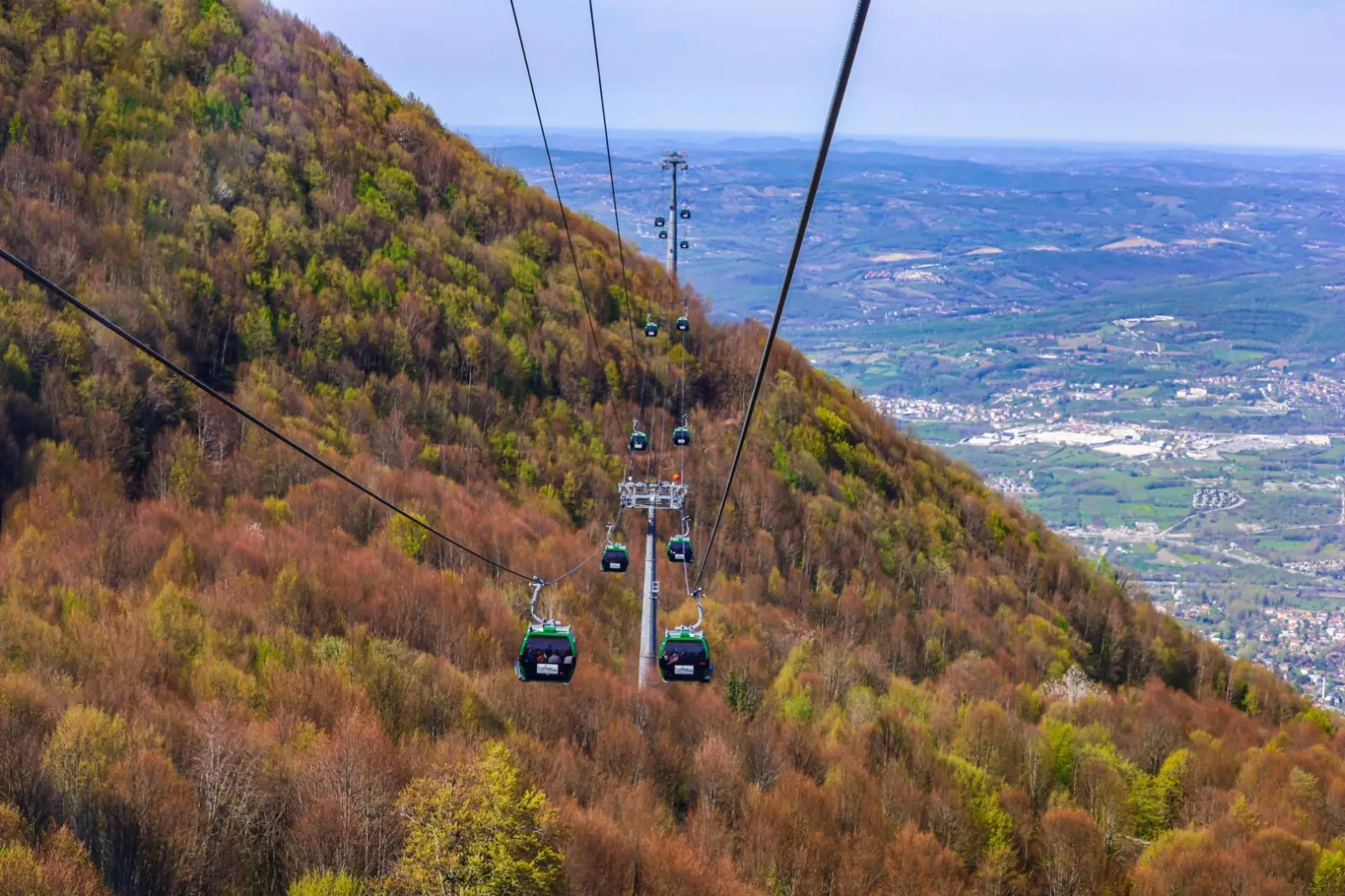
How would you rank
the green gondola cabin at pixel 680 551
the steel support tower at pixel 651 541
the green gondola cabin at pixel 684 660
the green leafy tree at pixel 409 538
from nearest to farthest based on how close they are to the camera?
the green gondola cabin at pixel 684 660
the steel support tower at pixel 651 541
the green gondola cabin at pixel 680 551
the green leafy tree at pixel 409 538

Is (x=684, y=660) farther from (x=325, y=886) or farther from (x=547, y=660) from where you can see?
(x=325, y=886)

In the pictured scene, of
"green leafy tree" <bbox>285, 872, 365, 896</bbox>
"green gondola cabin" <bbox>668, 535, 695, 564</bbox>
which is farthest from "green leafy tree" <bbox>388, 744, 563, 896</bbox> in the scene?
"green gondola cabin" <bbox>668, 535, 695, 564</bbox>

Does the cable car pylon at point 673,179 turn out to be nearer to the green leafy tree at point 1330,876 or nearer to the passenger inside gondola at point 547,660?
the green leafy tree at point 1330,876

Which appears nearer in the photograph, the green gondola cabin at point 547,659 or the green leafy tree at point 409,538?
the green gondola cabin at point 547,659

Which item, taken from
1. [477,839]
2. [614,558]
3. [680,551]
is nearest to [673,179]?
[680,551]

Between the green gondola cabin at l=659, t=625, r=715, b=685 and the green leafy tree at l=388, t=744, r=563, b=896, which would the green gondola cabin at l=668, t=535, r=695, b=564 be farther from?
the green gondola cabin at l=659, t=625, r=715, b=685

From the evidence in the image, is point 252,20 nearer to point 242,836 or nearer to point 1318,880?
point 242,836

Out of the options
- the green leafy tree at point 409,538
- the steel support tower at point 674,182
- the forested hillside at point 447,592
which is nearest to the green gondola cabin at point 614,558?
the forested hillside at point 447,592
